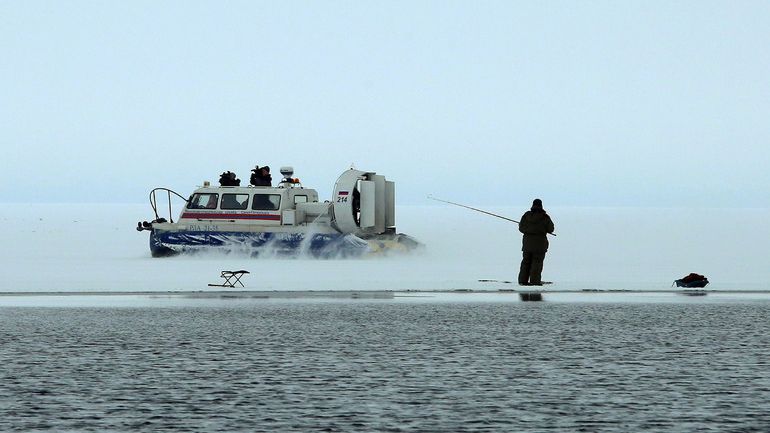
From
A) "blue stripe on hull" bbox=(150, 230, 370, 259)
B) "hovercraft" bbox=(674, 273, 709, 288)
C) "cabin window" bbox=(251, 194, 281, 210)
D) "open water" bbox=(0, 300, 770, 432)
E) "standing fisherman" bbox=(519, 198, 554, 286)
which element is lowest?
"open water" bbox=(0, 300, 770, 432)

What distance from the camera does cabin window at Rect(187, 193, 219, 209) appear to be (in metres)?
30.0

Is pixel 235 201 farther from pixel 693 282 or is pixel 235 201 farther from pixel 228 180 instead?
pixel 693 282

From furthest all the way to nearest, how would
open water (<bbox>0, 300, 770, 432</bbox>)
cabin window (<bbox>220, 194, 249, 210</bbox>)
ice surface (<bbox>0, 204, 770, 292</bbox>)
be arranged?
cabin window (<bbox>220, 194, 249, 210</bbox>), ice surface (<bbox>0, 204, 770, 292</bbox>), open water (<bbox>0, 300, 770, 432</bbox>)

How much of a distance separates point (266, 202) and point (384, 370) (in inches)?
795

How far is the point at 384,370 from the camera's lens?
998 cm

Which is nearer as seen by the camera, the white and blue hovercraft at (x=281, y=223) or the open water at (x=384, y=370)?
the open water at (x=384, y=370)

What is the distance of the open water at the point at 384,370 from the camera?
779cm

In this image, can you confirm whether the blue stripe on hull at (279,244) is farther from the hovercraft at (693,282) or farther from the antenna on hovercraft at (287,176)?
the hovercraft at (693,282)

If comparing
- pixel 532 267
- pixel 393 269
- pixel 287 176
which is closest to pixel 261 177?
pixel 287 176

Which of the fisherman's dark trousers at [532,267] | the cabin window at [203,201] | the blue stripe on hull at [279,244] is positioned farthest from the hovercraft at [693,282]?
the cabin window at [203,201]

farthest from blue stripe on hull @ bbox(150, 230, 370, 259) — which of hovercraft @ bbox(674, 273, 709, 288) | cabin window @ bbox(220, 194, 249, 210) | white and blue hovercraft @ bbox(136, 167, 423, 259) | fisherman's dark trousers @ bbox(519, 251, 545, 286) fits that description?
hovercraft @ bbox(674, 273, 709, 288)

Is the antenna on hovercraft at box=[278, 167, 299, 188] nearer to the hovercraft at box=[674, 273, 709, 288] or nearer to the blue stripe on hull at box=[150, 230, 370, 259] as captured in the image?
the blue stripe on hull at box=[150, 230, 370, 259]

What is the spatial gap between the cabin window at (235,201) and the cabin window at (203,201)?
256 mm

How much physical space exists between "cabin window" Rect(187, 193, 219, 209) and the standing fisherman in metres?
12.7
